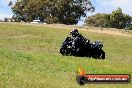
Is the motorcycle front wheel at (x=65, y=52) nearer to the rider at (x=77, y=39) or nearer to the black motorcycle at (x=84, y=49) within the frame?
the black motorcycle at (x=84, y=49)

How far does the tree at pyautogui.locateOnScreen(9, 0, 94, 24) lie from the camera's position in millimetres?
95887

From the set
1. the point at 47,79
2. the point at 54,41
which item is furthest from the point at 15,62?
the point at 54,41

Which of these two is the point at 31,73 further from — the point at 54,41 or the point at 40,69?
the point at 54,41

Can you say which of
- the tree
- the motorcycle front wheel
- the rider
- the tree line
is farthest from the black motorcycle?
the tree line

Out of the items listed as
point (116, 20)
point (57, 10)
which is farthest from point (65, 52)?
point (116, 20)

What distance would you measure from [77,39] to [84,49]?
3.26 ft

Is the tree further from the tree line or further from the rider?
the rider

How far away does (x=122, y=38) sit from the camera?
52031mm

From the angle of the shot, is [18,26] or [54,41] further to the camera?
[18,26]

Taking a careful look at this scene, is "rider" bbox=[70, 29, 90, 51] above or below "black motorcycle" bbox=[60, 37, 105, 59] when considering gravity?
above

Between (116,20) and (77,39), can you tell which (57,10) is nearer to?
(116,20)

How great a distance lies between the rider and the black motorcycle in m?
0.18

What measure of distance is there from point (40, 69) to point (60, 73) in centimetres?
85

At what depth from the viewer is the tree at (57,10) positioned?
3775 inches
